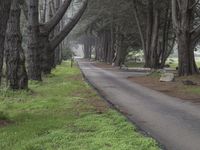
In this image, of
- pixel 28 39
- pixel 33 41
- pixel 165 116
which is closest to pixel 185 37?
pixel 33 41

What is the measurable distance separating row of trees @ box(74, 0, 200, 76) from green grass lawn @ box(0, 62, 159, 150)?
14.9 metres

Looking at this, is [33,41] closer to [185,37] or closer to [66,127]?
[185,37]

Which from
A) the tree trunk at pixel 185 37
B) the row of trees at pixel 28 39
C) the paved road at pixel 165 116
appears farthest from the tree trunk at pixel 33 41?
the tree trunk at pixel 185 37

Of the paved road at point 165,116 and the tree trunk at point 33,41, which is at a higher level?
the tree trunk at point 33,41

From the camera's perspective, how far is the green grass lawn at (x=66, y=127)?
8.22m

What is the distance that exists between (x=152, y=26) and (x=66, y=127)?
34542 millimetres

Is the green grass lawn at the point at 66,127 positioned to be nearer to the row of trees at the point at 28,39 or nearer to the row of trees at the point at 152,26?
the row of trees at the point at 28,39

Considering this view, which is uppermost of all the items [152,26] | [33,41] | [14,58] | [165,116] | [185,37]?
[152,26]

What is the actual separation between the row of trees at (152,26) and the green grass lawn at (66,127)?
14.9 m

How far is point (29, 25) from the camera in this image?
80.6 feet

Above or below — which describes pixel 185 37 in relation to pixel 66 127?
above

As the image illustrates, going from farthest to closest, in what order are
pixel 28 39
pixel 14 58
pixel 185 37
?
pixel 185 37
pixel 28 39
pixel 14 58

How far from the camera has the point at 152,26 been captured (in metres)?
43.6

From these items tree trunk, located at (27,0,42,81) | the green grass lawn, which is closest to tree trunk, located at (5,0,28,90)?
the green grass lawn
